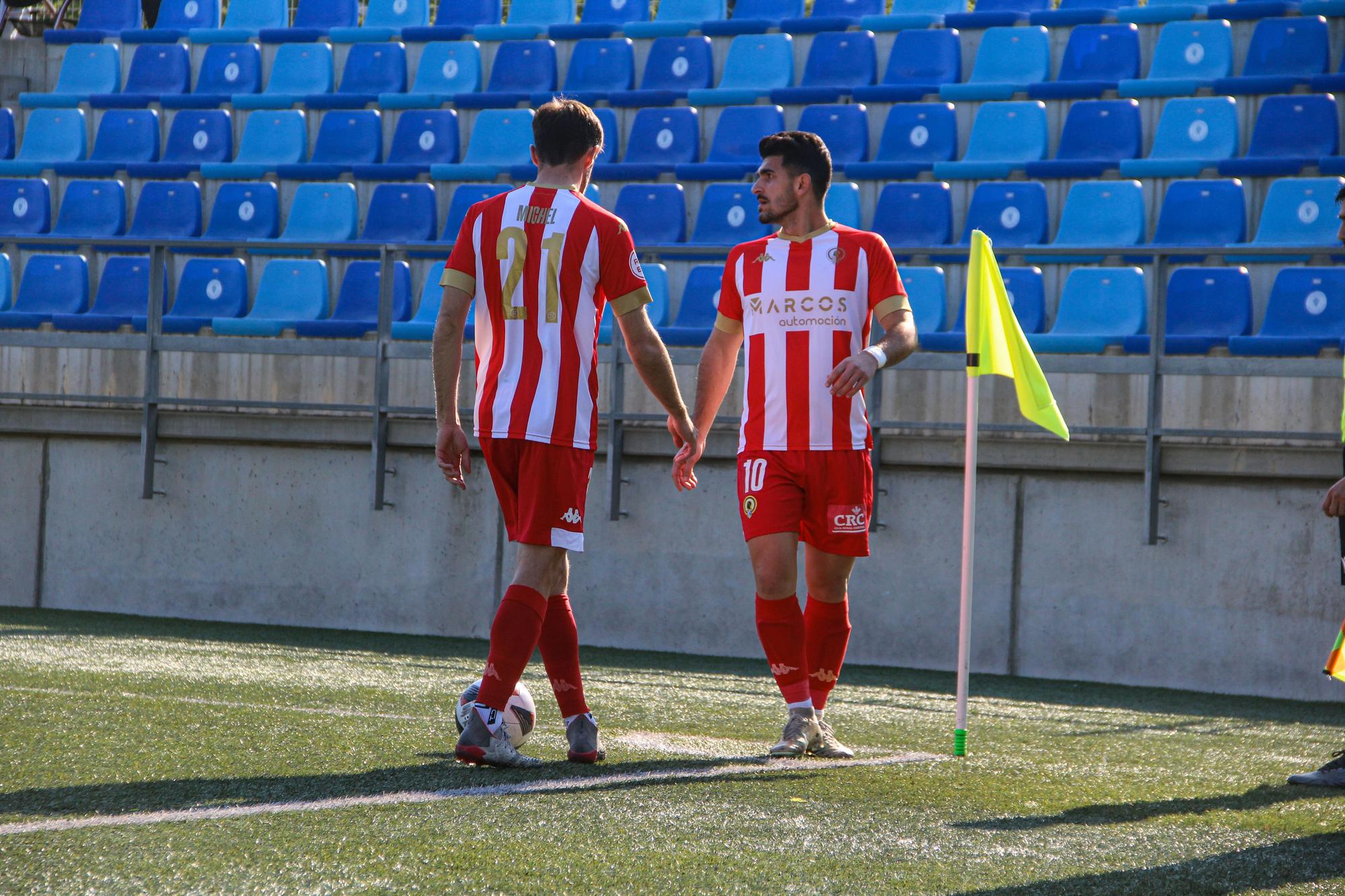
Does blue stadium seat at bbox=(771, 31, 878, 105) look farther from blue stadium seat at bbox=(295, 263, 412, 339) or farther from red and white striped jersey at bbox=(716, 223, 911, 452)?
red and white striped jersey at bbox=(716, 223, 911, 452)

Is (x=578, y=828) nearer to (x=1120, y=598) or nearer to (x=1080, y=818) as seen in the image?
(x=1080, y=818)

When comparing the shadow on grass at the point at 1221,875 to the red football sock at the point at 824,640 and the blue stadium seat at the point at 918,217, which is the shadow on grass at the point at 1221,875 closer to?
the red football sock at the point at 824,640

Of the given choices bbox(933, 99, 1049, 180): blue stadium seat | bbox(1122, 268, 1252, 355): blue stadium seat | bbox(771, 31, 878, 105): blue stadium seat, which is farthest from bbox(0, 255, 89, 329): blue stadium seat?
bbox(1122, 268, 1252, 355): blue stadium seat

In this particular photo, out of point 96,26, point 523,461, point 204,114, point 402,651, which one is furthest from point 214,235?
point 523,461

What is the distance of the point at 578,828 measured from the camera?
2.77 metres

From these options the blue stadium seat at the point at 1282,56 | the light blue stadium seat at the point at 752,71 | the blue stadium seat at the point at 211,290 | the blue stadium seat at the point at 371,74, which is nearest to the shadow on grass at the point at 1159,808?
the blue stadium seat at the point at 1282,56

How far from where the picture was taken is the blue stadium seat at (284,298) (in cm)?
911

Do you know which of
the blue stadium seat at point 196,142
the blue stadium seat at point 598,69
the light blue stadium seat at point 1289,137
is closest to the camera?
the light blue stadium seat at point 1289,137

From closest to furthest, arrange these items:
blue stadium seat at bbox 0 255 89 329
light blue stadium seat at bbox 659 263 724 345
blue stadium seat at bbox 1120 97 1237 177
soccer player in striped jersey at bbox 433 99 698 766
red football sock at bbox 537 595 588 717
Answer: soccer player in striped jersey at bbox 433 99 698 766 → red football sock at bbox 537 595 588 717 → light blue stadium seat at bbox 659 263 724 345 → blue stadium seat at bbox 1120 97 1237 177 → blue stadium seat at bbox 0 255 89 329

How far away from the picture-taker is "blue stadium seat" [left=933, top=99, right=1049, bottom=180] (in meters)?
8.94

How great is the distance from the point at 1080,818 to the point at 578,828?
1110mm

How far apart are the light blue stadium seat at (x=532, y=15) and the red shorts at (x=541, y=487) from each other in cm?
839

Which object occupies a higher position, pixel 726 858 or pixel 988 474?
pixel 988 474

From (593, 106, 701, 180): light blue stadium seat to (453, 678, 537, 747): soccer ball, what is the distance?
6.43m
